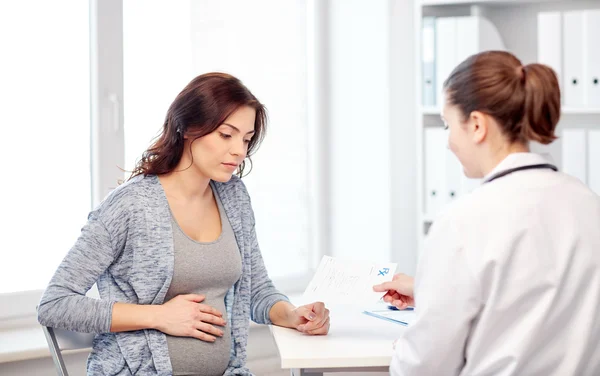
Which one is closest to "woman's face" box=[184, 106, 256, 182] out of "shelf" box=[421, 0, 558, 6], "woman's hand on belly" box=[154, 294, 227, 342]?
"woman's hand on belly" box=[154, 294, 227, 342]

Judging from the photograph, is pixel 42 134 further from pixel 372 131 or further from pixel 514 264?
pixel 514 264

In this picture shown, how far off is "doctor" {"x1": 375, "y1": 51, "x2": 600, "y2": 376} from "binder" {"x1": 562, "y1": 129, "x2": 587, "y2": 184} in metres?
1.40

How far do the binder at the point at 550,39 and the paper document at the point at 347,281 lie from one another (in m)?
1.26

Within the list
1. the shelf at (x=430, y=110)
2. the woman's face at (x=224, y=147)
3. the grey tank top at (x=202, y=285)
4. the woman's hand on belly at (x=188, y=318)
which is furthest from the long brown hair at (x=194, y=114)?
the shelf at (x=430, y=110)

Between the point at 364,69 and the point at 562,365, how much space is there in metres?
2.01

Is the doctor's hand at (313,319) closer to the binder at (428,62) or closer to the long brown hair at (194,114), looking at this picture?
the long brown hair at (194,114)

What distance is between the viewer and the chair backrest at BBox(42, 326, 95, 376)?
1.69 metres

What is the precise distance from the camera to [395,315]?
6.14ft

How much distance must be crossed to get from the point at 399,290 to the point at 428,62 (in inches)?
49.7

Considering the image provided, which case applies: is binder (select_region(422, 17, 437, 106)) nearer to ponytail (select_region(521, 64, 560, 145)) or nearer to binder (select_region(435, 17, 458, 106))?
binder (select_region(435, 17, 458, 106))

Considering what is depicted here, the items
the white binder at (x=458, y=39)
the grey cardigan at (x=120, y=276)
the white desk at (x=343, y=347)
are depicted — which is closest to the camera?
the white desk at (x=343, y=347)

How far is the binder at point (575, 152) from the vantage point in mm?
2615

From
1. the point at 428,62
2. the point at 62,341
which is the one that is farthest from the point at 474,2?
the point at 62,341

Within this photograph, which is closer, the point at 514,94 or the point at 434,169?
the point at 514,94
